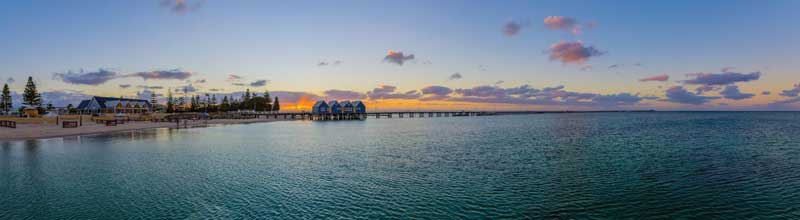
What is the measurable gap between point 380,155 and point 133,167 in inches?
648

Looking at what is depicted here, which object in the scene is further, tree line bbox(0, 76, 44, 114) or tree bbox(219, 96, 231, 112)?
tree bbox(219, 96, 231, 112)

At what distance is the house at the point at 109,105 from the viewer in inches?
4429

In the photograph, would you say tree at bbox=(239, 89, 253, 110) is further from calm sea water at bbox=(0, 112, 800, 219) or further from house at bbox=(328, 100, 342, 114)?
calm sea water at bbox=(0, 112, 800, 219)

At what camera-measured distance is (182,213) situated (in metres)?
14.0

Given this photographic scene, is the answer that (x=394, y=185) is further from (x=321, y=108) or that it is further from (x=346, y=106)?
(x=346, y=106)

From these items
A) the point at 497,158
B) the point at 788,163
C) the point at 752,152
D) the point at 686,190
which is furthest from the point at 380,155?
the point at 752,152

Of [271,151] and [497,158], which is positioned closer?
[497,158]

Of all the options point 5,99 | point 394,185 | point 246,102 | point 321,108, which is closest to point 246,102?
point 246,102

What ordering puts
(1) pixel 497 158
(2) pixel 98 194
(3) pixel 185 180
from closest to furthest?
(2) pixel 98 194 → (3) pixel 185 180 → (1) pixel 497 158

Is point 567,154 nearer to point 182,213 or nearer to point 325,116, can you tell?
point 182,213

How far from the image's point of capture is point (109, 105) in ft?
377

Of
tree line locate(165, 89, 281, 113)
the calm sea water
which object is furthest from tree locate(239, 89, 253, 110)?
the calm sea water

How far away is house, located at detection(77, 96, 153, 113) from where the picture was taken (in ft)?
369

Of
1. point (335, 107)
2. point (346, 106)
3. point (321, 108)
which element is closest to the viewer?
point (321, 108)
